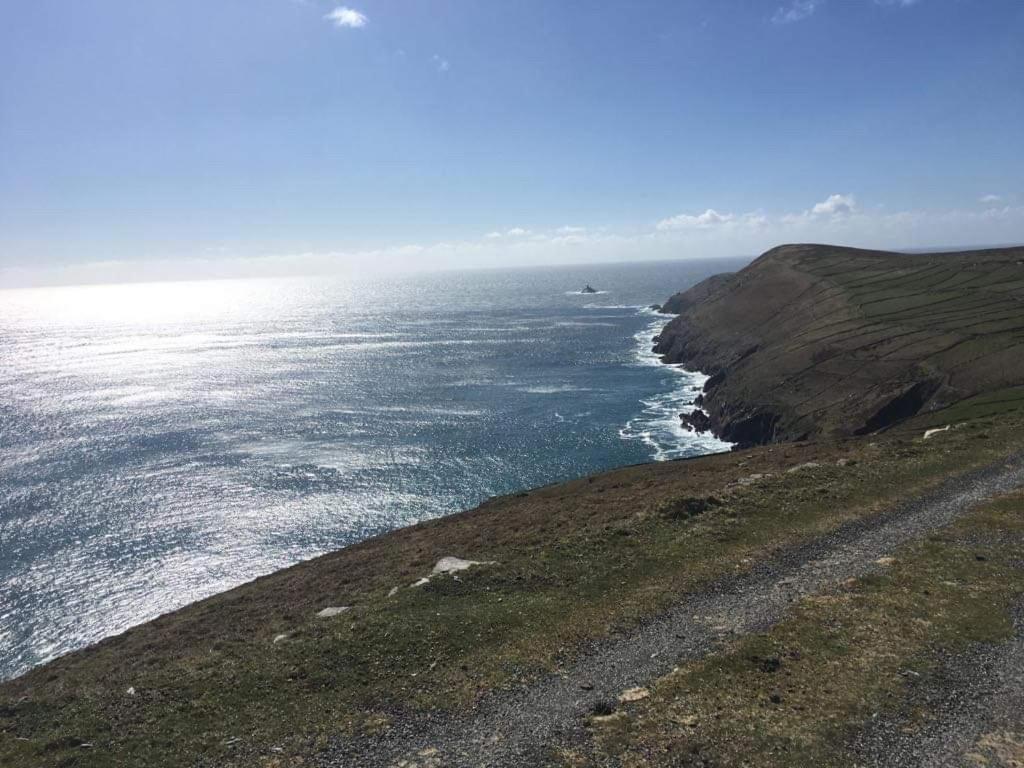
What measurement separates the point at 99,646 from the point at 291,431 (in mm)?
68428

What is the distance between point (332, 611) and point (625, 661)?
547 inches

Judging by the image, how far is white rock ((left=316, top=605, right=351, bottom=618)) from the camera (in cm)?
2544

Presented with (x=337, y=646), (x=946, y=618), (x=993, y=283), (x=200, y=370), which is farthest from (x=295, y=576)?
(x=993, y=283)

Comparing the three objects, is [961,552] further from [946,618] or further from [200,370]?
[200,370]

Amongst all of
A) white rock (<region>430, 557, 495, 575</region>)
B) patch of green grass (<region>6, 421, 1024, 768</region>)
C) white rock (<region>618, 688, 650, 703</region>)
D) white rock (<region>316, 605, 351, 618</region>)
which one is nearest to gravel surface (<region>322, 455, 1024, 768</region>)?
white rock (<region>618, 688, 650, 703</region>)

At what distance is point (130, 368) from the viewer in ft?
520

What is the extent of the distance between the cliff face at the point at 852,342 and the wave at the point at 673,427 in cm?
375

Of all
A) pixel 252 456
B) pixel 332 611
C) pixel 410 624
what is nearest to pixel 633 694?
pixel 410 624

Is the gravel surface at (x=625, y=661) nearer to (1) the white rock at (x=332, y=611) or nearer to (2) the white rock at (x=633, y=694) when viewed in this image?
(2) the white rock at (x=633, y=694)

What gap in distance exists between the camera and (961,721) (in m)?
14.9

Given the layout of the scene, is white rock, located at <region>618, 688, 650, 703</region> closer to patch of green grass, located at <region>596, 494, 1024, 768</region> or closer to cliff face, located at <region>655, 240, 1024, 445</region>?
patch of green grass, located at <region>596, 494, 1024, 768</region>

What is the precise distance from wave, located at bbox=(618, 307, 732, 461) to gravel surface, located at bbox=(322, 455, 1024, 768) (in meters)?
53.2

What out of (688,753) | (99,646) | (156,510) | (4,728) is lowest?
(156,510)

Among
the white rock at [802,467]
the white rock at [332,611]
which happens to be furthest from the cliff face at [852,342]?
the white rock at [332,611]
